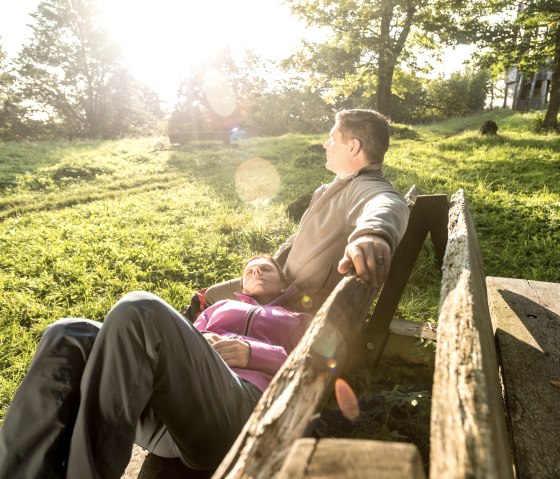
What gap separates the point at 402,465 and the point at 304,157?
1273cm

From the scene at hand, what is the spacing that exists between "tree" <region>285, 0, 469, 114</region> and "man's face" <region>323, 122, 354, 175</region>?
14.0 meters

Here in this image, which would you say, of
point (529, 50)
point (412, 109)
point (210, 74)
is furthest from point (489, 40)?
→ point (210, 74)

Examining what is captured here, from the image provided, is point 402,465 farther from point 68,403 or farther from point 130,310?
point 68,403

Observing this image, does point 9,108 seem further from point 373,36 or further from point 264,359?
point 264,359

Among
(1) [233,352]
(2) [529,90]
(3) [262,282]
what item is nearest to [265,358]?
(1) [233,352]

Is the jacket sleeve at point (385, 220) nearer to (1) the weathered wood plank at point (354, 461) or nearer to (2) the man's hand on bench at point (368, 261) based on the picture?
(2) the man's hand on bench at point (368, 261)

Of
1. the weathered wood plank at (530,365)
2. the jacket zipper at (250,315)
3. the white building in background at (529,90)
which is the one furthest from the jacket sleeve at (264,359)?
the white building in background at (529,90)

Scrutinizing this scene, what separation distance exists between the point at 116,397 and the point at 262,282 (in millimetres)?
1343

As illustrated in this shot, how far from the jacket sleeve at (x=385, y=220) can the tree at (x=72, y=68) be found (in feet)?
107

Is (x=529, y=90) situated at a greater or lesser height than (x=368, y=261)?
greater

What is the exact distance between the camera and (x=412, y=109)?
31.2m

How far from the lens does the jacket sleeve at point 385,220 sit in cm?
170

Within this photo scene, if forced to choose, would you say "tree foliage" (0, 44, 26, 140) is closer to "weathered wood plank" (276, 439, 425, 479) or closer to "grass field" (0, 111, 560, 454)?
"grass field" (0, 111, 560, 454)

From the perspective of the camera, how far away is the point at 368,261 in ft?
5.00
